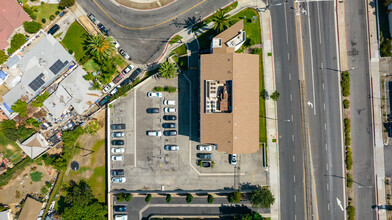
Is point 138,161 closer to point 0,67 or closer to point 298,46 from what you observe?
point 0,67

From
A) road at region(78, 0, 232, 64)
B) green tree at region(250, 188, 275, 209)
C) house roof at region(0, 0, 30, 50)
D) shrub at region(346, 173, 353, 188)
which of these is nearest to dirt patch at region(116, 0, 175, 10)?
road at region(78, 0, 232, 64)

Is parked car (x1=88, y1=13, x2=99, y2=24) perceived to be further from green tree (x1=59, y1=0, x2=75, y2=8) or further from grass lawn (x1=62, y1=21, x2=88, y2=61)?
green tree (x1=59, y1=0, x2=75, y2=8)

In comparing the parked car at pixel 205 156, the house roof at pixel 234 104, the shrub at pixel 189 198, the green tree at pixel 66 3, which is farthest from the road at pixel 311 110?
the green tree at pixel 66 3

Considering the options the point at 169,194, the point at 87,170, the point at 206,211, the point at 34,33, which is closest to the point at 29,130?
the point at 87,170

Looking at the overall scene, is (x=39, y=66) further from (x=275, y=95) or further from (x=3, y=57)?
(x=275, y=95)

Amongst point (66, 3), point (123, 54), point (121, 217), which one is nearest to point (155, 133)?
point (123, 54)

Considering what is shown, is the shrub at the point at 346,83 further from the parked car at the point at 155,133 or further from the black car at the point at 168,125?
the parked car at the point at 155,133
